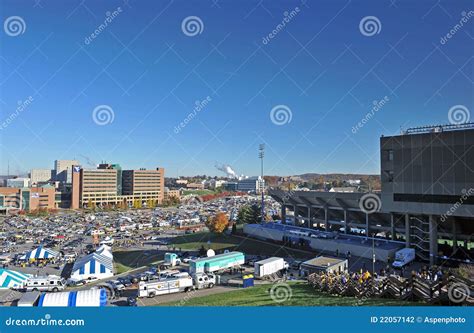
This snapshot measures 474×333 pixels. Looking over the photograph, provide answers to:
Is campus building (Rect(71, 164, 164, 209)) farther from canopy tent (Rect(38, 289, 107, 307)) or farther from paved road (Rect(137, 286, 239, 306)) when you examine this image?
canopy tent (Rect(38, 289, 107, 307))

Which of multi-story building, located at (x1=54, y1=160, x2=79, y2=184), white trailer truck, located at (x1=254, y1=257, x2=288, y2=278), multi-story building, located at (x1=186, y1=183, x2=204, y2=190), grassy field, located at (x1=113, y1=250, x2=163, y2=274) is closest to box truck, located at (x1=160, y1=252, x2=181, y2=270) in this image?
grassy field, located at (x1=113, y1=250, x2=163, y2=274)

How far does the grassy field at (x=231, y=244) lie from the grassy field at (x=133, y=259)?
163 centimetres

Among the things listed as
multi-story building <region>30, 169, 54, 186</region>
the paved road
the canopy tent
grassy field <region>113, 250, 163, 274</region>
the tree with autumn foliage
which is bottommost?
grassy field <region>113, 250, 163, 274</region>

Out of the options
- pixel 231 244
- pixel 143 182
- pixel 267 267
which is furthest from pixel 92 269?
pixel 143 182

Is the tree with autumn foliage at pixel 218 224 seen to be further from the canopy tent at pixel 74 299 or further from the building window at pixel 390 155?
the canopy tent at pixel 74 299

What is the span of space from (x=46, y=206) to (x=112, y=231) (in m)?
6.36

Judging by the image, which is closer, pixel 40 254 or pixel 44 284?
pixel 44 284

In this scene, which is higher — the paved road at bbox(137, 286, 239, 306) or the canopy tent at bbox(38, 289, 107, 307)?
the canopy tent at bbox(38, 289, 107, 307)

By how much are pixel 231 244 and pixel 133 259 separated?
13.9ft

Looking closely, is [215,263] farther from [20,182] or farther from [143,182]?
[20,182]

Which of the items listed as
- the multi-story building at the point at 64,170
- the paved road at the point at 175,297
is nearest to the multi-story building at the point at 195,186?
the multi-story building at the point at 64,170

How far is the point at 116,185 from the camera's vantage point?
742 inches

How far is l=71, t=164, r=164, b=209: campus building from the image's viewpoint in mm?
18188

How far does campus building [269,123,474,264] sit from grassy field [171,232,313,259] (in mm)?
3370
